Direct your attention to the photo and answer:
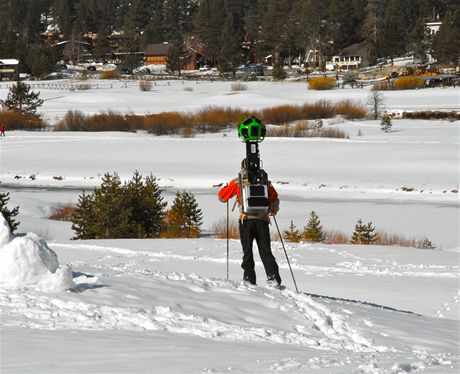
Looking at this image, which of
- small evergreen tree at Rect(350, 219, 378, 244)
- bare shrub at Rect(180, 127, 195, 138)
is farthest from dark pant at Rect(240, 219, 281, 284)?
bare shrub at Rect(180, 127, 195, 138)

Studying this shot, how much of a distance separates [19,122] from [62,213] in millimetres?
34169

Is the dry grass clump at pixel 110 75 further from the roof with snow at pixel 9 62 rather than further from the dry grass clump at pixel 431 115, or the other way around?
the dry grass clump at pixel 431 115

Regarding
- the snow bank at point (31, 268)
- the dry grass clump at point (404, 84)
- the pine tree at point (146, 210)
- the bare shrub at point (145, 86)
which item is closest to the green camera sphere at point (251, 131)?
the snow bank at point (31, 268)

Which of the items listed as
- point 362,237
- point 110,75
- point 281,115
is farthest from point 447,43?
point 362,237

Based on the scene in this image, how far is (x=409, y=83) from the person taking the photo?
275 feet

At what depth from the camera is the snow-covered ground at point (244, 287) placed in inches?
250

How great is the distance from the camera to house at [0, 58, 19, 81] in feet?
373

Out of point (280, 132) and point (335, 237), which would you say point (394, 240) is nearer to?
point (335, 237)

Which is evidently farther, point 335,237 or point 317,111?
point 317,111

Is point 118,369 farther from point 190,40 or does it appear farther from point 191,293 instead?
point 190,40

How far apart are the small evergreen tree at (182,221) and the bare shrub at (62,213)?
4465mm

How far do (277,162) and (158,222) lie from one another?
19216mm

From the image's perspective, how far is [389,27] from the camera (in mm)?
113875

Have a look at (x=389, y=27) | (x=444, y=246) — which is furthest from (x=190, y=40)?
(x=444, y=246)
